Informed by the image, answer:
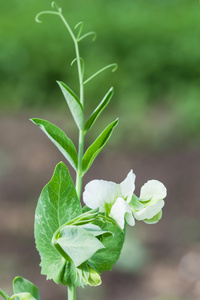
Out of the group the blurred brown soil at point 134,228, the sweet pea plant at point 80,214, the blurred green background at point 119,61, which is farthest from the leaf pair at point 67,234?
the blurred green background at point 119,61

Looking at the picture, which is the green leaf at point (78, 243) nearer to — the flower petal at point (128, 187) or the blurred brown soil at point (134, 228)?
the flower petal at point (128, 187)

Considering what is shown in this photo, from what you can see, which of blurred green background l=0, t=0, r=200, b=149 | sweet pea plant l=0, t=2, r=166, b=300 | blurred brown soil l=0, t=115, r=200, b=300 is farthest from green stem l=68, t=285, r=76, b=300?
blurred green background l=0, t=0, r=200, b=149

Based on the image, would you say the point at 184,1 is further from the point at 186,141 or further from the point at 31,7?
the point at 186,141

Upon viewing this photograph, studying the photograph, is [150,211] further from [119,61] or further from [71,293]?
[119,61]

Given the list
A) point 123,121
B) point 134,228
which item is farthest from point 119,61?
point 134,228

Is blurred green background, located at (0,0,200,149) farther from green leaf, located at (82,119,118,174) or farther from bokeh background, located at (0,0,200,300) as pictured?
green leaf, located at (82,119,118,174)

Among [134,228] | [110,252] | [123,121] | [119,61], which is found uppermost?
[110,252]

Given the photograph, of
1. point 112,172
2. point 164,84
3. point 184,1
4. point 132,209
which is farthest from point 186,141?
point 132,209
